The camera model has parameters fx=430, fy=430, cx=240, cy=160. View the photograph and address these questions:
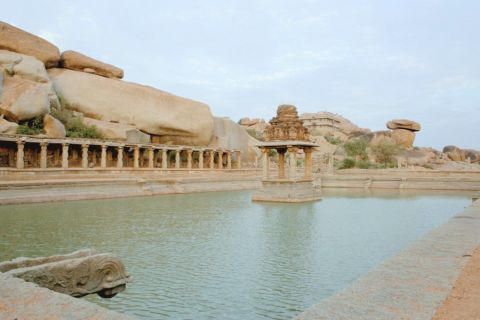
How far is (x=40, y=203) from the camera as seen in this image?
19812 millimetres

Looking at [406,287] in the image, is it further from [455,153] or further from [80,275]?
[455,153]

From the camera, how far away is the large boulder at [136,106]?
38500 mm

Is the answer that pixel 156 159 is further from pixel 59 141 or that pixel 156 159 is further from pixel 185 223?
pixel 185 223

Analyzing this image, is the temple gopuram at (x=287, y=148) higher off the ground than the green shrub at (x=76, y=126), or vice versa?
the green shrub at (x=76, y=126)

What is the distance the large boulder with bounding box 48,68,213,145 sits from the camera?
38500 mm

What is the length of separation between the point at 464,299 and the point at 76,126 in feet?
111

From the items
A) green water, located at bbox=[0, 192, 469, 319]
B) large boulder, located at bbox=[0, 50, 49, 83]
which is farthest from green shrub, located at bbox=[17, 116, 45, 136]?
green water, located at bbox=[0, 192, 469, 319]

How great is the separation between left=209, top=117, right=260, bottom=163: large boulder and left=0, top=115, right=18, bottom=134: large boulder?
2158cm

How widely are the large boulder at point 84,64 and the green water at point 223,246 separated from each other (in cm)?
2674

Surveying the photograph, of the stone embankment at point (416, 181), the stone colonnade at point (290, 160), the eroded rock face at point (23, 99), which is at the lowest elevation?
the stone embankment at point (416, 181)

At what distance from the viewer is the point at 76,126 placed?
34.4 meters

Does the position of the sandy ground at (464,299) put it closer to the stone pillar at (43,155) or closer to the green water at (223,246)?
the green water at (223,246)

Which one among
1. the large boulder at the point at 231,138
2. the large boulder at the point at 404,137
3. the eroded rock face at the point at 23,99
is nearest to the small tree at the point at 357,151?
the large boulder at the point at 231,138

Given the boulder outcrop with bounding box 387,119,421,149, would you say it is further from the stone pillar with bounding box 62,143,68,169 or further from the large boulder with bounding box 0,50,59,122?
the stone pillar with bounding box 62,143,68,169
